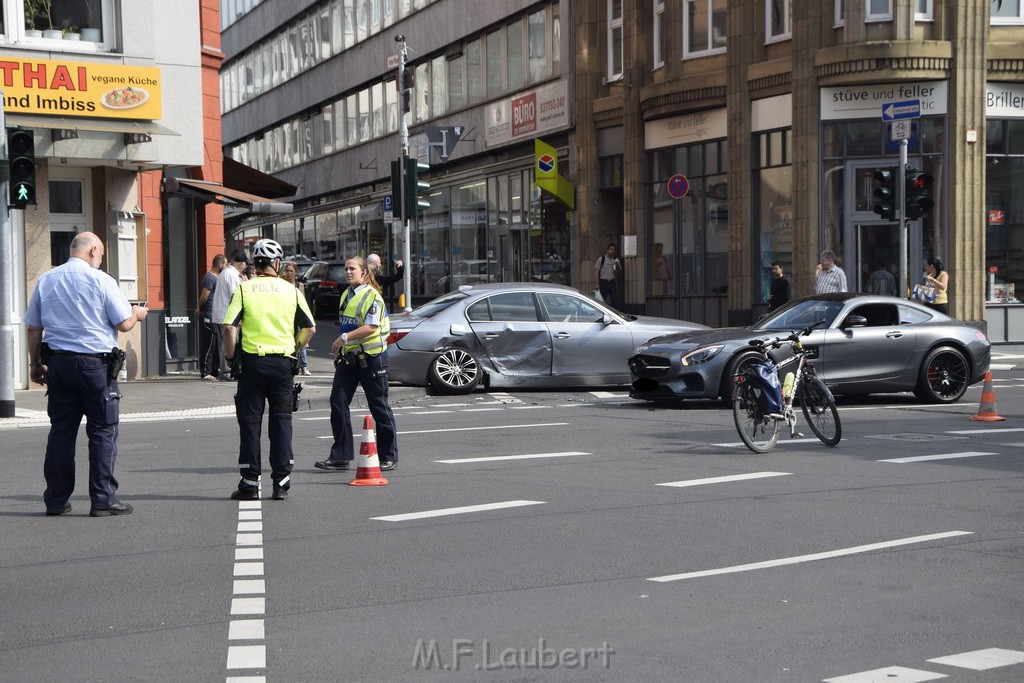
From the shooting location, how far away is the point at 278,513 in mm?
9414

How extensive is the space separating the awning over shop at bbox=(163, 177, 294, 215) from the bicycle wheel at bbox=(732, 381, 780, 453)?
37.3 feet

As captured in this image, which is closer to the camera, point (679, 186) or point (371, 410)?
point (371, 410)

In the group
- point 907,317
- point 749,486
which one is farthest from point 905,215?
point 749,486

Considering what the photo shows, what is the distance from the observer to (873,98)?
27250mm

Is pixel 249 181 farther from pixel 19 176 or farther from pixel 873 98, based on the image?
pixel 873 98

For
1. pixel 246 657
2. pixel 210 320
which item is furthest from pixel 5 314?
pixel 246 657

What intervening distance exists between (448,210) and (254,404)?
112 feet

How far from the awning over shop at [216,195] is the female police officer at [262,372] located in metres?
12.2

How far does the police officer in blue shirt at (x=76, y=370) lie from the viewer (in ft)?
30.7

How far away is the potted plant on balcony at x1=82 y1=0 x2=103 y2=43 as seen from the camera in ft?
68.6

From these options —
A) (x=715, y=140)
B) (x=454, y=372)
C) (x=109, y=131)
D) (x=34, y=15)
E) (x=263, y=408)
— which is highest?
(x=34, y=15)

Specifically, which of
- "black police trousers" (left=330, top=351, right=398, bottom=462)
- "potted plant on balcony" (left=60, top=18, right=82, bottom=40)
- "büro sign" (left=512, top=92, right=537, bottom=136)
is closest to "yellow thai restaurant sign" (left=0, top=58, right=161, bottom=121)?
"potted plant on balcony" (left=60, top=18, right=82, bottom=40)

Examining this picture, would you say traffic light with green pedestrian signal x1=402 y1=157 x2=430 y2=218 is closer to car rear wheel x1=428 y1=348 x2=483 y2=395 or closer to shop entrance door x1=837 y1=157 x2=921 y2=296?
car rear wheel x1=428 y1=348 x2=483 y2=395

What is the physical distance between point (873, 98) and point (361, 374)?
59.7ft
